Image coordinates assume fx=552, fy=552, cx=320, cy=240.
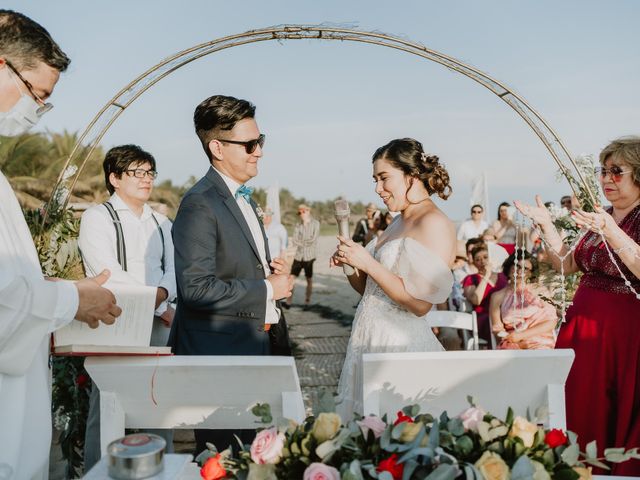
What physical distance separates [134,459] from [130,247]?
2485mm

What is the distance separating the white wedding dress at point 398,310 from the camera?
276 cm

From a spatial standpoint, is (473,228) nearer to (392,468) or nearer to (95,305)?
(95,305)

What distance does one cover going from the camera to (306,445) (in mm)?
1314

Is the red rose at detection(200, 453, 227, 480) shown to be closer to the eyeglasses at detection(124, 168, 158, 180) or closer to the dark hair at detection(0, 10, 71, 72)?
the dark hair at detection(0, 10, 71, 72)

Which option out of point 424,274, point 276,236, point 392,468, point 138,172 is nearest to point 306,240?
point 276,236

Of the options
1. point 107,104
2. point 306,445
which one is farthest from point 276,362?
point 107,104

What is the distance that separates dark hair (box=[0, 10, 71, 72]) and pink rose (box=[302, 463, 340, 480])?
1689 mm

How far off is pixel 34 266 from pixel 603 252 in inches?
115

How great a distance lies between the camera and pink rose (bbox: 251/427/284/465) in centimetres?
131

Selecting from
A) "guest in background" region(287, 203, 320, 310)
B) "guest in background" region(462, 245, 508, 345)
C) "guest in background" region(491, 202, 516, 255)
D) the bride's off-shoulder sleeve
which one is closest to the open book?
the bride's off-shoulder sleeve

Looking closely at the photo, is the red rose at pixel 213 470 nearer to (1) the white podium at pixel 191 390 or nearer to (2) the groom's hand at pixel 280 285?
(1) the white podium at pixel 191 390

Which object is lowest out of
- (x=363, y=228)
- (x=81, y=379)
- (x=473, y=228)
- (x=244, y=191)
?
(x=81, y=379)

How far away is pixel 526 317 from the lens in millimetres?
4828

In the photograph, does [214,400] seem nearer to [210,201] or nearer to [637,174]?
[210,201]
